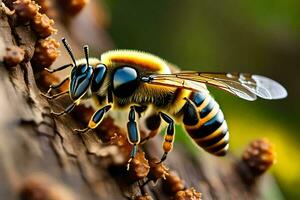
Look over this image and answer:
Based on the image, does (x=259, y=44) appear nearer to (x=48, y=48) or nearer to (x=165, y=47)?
(x=165, y=47)

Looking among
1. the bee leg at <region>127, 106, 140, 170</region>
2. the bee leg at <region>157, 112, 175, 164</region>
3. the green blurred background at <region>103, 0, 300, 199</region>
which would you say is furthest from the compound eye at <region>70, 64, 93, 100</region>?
the green blurred background at <region>103, 0, 300, 199</region>

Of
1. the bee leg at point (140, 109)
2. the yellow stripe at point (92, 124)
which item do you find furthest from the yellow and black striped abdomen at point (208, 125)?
the yellow stripe at point (92, 124)

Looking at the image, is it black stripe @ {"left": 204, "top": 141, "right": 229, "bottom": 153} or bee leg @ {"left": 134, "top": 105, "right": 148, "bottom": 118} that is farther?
black stripe @ {"left": 204, "top": 141, "right": 229, "bottom": 153}

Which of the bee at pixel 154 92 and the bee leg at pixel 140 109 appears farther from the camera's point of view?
the bee leg at pixel 140 109

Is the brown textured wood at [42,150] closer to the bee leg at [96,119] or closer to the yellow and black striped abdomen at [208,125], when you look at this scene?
the bee leg at [96,119]

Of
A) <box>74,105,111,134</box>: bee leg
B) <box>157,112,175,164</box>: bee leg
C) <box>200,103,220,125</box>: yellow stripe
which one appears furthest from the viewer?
<box>200,103,220,125</box>: yellow stripe

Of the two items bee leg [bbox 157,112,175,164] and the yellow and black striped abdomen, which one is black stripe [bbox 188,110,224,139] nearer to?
the yellow and black striped abdomen

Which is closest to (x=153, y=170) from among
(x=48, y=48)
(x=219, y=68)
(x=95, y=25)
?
(x=48, y=48)
